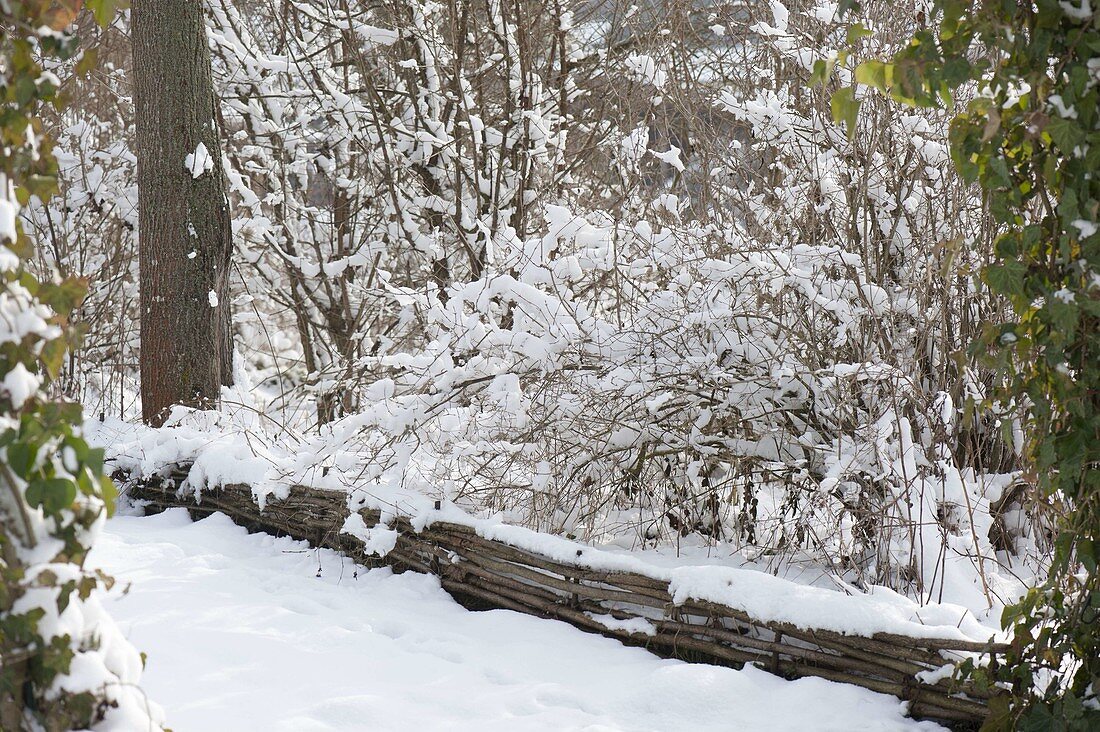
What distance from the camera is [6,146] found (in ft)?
5.53

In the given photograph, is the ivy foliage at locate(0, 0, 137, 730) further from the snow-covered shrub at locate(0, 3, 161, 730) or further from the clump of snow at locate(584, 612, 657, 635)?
the clump of snow at locate(584, 612, 657, 635)

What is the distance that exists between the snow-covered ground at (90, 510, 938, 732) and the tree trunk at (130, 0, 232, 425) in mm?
2156

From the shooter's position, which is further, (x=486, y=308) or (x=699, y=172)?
(x=699, y=172)

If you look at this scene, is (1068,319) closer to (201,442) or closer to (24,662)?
(24,662)

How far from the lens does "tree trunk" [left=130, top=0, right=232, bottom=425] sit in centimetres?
615

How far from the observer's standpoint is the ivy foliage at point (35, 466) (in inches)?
62.5

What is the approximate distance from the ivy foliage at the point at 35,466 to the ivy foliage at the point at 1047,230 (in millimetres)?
1669

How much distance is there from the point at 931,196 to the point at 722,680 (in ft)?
7.79

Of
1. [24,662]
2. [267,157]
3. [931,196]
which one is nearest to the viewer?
[24,662]

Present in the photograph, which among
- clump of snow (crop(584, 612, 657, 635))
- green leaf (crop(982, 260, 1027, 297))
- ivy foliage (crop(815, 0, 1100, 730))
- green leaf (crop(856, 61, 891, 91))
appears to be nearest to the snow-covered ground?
clump of snow (crop(584, 612, 657, 635))

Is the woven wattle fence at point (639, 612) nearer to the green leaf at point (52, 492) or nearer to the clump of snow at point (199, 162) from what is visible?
the green leaf at point (52, 492)

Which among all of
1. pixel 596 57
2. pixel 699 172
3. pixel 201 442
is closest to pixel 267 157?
pixel 596 57

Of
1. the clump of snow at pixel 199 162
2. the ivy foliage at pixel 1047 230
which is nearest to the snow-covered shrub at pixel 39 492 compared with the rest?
the ivy foliage at pixel 1047 230

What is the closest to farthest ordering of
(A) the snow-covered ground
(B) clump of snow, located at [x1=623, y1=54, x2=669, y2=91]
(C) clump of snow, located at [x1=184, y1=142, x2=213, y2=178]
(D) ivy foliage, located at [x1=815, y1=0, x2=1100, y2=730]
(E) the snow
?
(D) ivy foliage, located at [x1=815, y1=0, x2=1100, y2=730] → (A) the snow-covered ground → (E) the snow → (B) clump of snow, located at [x1=623, y1=54, x2=669, y2=91] → (C) clump of snow, located at [x1=184, y1=142, x2=213, y2=178]
